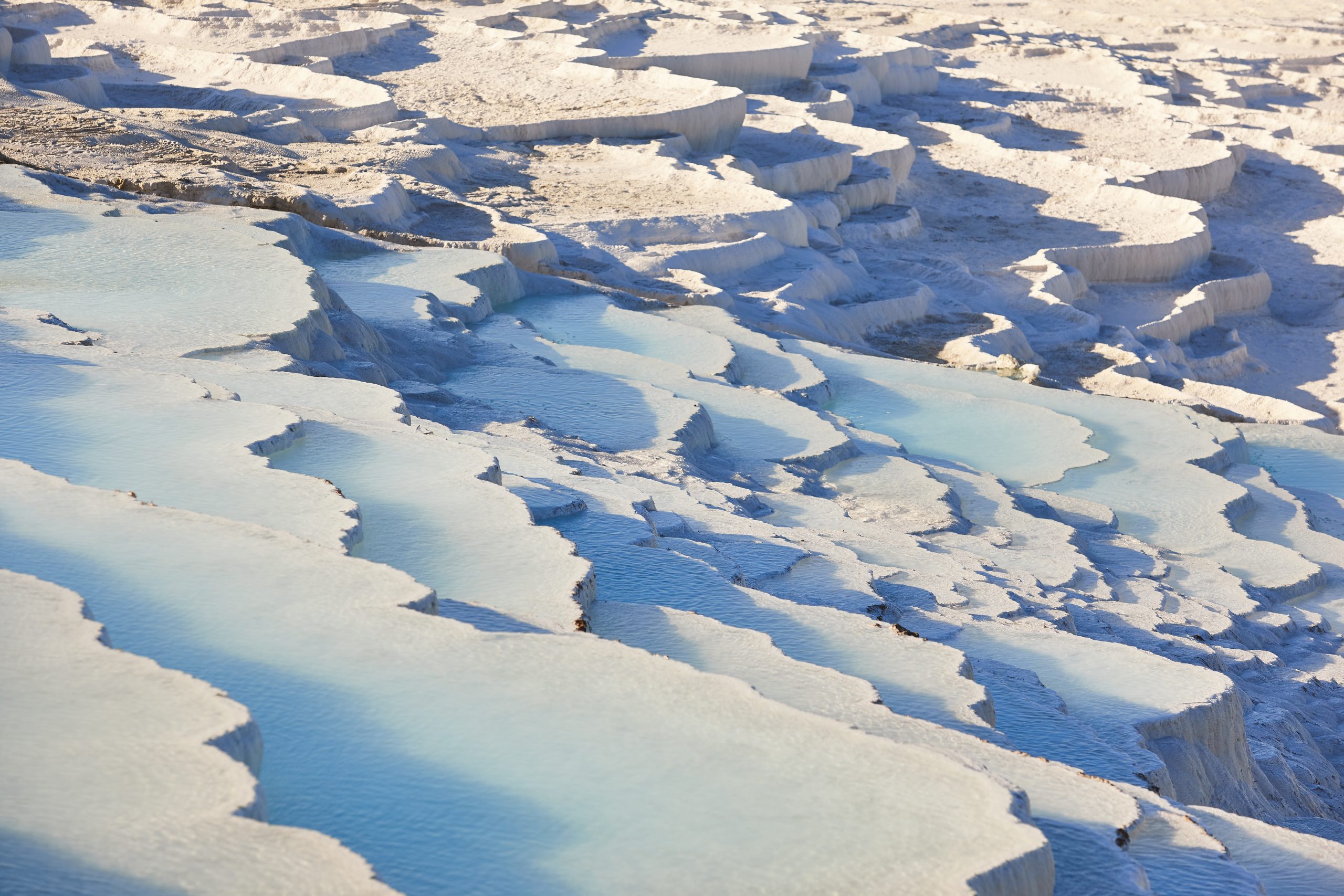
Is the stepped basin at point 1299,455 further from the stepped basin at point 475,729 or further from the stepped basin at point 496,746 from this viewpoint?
the stepped basin at point 496,746

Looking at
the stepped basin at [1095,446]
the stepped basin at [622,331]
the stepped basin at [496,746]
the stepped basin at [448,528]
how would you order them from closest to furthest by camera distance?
the stepped basin at [496,746], the stepped basin at [448,528], the stepped basin at [1095,446], the stepped basin at [622,331]

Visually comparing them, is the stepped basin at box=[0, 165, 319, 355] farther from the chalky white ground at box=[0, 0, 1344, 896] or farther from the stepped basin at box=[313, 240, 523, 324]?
the stepped basin at box=[313, 240, 523, 324]

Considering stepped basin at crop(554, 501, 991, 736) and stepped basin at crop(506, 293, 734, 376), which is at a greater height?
stepped basin at crop(554, 501, 991, 736)

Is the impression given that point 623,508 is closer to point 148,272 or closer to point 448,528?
point 448,528

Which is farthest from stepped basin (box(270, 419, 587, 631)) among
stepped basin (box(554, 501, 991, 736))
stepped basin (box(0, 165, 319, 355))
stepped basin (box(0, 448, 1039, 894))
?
stepped basin (box(0, 165, 319, 355))

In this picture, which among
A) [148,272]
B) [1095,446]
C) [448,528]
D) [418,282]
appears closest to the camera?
[448,528]

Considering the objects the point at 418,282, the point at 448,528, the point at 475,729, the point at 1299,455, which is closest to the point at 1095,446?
the point at 1299,455

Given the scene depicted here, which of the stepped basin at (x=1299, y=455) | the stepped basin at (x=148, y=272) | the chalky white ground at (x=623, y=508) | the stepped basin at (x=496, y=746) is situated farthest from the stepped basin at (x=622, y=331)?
the stepped basin at (x=496, y=746)

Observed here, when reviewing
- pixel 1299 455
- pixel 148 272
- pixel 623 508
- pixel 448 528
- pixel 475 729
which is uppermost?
pixel 475 729

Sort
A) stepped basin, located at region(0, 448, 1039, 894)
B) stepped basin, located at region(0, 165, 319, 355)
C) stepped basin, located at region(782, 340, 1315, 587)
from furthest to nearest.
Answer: stepped basin, located at region(782, 340, 1315, 587), stepped basin, located at region(0, 165, 319, 355), stepped basin, located at region(0, 448, 1039, 894)
